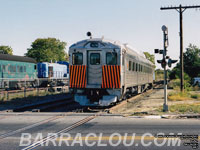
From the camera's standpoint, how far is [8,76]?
2973cm

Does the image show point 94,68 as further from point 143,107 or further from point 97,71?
point 143,107

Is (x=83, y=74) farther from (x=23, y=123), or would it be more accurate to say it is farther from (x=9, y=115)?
(x=23, y=123)

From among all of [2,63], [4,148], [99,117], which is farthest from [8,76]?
[4,148]

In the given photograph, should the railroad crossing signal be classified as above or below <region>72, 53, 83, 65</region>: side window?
below

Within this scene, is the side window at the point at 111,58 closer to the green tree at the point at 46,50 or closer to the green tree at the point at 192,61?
the green tree at the point at 192,61

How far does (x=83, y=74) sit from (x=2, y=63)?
52.8ft

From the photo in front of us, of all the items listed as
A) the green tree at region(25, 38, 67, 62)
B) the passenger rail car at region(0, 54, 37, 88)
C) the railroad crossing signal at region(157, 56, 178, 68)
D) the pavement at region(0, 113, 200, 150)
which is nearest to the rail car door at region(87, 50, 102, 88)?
the railroad crossing signal at region(157, 56, 178, 68)

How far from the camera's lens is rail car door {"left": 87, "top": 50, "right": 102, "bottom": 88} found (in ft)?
50.4

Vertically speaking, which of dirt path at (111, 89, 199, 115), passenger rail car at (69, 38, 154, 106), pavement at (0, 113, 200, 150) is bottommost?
pavement at (0, 113, 200, 150)

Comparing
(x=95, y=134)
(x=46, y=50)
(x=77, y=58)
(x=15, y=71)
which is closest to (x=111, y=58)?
(x=77, y=58)

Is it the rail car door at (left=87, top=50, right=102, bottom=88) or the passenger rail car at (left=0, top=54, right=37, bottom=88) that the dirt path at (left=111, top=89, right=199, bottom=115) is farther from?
the passenger rail car at (left=0, top=54, right=37, bottom=88)

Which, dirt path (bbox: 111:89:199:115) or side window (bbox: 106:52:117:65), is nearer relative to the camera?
dirt path (bbox: 111:89:199:115)

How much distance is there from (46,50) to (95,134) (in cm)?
8227

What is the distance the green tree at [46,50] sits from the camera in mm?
87125
